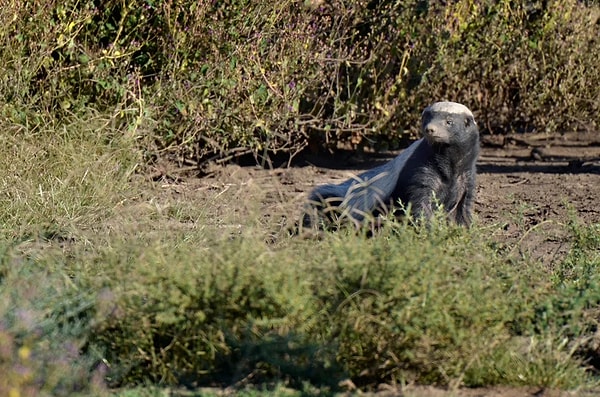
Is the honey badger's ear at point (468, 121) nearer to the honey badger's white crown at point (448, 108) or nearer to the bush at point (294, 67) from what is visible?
the honey badger's white crown at point (448, 108)

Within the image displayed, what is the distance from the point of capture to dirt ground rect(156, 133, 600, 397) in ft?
21.9

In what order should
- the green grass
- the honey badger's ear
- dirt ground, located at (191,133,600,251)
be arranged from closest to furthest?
the green grass, the honey badger's ear, dirt ground, located at (191,133,600,251)

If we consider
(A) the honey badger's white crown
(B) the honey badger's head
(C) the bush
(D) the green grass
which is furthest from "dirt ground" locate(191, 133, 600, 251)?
(D) the green grass

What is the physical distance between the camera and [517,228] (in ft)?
22.7

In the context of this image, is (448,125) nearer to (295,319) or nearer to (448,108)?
(448,108)

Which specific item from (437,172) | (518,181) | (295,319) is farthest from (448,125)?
(295,319)

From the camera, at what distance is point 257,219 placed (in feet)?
14.8

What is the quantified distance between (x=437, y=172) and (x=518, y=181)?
2.41 metres

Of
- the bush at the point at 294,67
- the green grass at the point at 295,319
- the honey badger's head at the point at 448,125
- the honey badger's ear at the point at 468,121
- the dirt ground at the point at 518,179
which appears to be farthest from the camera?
the bush at the point at 294,67

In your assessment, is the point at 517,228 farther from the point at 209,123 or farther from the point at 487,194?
the point at 209,123

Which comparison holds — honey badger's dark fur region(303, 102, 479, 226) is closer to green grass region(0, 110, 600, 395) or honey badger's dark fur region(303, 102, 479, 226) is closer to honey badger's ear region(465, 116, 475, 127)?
honey badger's ear region(465, 116, 475, 127)

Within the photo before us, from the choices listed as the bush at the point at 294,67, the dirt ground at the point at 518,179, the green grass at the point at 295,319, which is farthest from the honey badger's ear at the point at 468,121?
the green grass at the point at 295,319

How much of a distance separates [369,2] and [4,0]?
333 centimetres

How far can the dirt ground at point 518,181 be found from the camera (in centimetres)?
668
